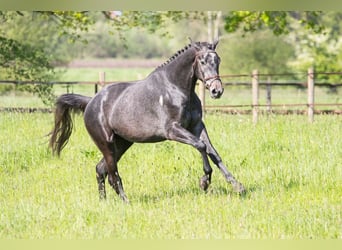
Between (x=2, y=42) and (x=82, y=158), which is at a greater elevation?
(x=2, y=42)

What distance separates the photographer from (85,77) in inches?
1368

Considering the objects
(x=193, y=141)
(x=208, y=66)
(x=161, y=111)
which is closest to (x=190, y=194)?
(x=193, y=141)

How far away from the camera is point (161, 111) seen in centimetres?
680

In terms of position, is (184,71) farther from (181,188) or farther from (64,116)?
(64,116)

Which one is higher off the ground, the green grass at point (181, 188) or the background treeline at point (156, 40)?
the background treeline at point (156, 40)

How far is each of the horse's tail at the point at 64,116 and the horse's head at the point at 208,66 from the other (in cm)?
193

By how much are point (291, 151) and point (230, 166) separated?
1.08 meters

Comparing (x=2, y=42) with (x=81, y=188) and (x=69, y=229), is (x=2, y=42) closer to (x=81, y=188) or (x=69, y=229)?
(x=81, y=188)

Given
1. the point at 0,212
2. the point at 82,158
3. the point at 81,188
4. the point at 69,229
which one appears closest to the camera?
the point at 69,229

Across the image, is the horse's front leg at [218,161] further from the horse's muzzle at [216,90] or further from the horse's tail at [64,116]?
the horse's tail at [64,116]

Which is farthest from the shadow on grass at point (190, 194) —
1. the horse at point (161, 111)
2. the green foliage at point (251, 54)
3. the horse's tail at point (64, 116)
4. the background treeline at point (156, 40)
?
the green foliage at point (251, 54)

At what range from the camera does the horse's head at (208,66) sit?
624 centimetres

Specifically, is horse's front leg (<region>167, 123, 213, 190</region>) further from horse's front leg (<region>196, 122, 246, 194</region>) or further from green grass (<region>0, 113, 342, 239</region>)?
green grass (<region>0, 113, 342, 239</region>)

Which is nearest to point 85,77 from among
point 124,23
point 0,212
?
point 124,23
